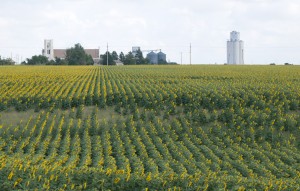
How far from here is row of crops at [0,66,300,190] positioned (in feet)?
27.8

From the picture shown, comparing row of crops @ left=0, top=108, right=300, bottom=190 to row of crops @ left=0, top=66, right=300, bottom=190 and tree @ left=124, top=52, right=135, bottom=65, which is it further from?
tree @ left=124, top=52, right=135, bottom=65

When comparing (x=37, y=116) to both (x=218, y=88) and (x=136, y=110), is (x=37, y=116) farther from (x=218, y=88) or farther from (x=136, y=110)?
(x=218, y=88)

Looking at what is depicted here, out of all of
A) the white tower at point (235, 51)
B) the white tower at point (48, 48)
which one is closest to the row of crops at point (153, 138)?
the white tower at point (235, 51)

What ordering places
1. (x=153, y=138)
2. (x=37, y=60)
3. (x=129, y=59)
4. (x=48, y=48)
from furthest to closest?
1. (x=48, y=48)
2. (x=37, y=60)
3. (x=129, y=59)
4. (x=153, y=138)

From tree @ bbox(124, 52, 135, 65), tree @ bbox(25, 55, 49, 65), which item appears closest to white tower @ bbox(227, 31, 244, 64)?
tree @ bbox(124, 52, 135, 65)

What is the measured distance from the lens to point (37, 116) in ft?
54.9

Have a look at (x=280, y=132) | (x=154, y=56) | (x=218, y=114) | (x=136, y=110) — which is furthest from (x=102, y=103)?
(x=154, y=56)

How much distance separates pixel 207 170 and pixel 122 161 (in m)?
2.14

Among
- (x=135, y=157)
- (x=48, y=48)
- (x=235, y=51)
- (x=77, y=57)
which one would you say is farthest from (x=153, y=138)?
(x=48, y=48)

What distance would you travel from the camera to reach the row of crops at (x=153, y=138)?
8.47 metres

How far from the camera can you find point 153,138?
46.5ft

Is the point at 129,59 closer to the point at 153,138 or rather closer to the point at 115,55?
the point at 115,55

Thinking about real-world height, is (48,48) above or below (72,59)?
above

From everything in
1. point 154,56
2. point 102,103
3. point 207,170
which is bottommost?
point 207,170
